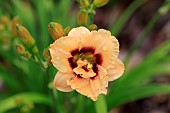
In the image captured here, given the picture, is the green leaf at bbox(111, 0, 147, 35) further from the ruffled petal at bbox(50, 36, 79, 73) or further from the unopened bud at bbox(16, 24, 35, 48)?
the ruffled petal at bbox(50, 36, 79, 73)

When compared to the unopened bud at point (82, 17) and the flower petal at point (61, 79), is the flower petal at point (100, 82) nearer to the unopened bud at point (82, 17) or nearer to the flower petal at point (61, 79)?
the flower petal at point (61, 79)

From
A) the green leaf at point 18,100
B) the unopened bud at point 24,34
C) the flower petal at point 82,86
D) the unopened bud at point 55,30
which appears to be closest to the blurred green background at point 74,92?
the green leaf at point 18,100

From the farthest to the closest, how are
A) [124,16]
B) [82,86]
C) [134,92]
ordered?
[124,16]
[134,92]
[82,86]

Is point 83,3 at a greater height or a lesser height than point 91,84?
greater

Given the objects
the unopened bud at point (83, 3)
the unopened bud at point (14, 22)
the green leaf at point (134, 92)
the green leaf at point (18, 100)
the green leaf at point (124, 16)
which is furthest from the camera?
the green leaf at point (124, 16)

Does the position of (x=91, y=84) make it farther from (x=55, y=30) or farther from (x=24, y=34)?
(x=24, y=34)

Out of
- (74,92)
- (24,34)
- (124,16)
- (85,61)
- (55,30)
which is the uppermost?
(124,16)

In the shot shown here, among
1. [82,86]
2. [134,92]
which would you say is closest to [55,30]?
[82,86]

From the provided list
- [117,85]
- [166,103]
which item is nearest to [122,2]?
[166,103]
